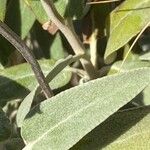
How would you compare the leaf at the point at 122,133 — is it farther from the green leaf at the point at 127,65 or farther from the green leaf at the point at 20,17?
the green leaf at the point at 20,17

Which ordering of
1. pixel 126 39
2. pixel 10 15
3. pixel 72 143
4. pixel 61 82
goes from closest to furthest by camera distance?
1. pixel 72 143
2. pixel 126 39
3. pixel 61 82
4. pixel 10 15

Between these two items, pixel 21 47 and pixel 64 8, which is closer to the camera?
pixel 21 47

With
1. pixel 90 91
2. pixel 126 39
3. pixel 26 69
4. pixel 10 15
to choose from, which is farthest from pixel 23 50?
pixel 10 15

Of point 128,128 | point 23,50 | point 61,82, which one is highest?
point 23,50

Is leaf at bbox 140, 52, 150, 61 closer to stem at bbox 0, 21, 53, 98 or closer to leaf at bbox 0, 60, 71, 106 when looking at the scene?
leaf at bbox 0, 60, 71, 106

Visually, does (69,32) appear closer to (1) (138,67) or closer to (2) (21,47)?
(1) (138,67)

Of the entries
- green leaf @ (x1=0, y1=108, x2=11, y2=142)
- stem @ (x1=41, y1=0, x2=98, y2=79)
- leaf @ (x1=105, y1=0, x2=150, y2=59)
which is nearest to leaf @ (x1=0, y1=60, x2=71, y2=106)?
stem @ (x1=41, y1=0, x2=98, y2=79)

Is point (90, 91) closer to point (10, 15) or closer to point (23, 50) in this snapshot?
point (23, 50)

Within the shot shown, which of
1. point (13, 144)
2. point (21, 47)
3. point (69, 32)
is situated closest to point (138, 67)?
point (69, 32)
